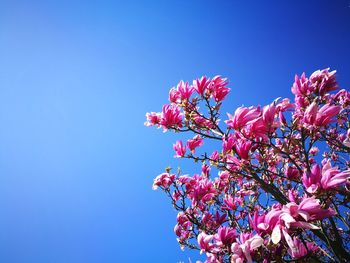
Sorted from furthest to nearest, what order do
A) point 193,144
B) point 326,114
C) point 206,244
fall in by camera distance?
point 193,144 → point 206,244 → point 326,114

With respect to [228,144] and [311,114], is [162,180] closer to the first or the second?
[228,144]

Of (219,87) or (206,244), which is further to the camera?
(219,87)

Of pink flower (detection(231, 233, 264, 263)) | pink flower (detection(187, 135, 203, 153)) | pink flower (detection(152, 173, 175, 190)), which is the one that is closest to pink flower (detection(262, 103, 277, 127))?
pink flower (detection(231, 233, 264, 263))

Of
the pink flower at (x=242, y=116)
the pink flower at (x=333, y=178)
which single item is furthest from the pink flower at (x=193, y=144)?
the pink flower at (x=333, y=178)

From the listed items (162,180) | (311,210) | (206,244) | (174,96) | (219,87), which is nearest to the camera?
(311,210)

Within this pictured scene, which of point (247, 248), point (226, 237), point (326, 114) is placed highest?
point (326, 114)

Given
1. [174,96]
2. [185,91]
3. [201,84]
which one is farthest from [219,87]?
[174,96]

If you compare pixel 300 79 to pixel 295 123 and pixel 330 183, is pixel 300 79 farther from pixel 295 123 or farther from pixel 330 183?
pixel 330 183

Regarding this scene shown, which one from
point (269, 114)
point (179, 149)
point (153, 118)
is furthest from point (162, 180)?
point (269, 114)

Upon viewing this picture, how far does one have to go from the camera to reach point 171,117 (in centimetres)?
309

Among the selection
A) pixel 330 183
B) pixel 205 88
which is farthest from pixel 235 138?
pixel 330 183

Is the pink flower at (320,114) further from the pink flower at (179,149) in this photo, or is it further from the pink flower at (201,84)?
the pink flower at (179,149)

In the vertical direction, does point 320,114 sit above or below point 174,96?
below

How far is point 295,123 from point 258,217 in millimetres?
1040
